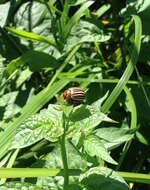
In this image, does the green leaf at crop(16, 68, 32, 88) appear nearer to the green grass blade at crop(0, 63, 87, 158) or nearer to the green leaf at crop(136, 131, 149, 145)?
the green grass blade at crop(0, 63, 87, 158)

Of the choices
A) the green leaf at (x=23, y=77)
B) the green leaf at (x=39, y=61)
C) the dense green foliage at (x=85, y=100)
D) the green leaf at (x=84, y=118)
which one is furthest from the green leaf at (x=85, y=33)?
the green leaf at (x=84, y=118)

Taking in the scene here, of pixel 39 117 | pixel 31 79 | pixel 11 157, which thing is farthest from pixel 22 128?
pixel 31 79

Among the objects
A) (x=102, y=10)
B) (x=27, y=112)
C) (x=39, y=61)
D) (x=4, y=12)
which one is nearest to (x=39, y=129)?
(x=27, y=112)

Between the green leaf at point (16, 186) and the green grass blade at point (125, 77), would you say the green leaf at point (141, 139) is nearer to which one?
the green grass blade at point (125, 77)

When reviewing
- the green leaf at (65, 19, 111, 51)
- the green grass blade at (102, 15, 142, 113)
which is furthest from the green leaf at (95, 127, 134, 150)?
the green leaf at (65, 19, 111, 51)

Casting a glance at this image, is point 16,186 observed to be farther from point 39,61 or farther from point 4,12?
point 4,12

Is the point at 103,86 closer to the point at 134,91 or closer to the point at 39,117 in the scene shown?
the point at 134,91

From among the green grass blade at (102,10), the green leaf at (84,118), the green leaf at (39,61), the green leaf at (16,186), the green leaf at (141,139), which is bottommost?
the green leaf at (141,139)
